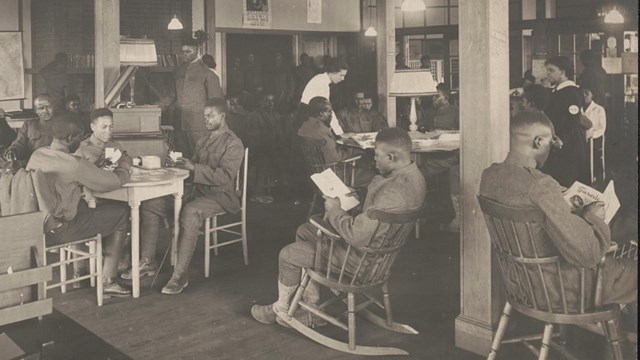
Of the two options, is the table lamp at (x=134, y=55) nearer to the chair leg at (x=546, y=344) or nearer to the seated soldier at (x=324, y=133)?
the seated soldier at (x=324, y=133)

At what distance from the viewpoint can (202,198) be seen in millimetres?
5094

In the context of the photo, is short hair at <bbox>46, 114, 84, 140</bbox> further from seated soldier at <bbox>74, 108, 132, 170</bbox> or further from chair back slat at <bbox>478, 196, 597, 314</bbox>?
chair back slat at <bbox>478, 196, 597, 314</bbox>

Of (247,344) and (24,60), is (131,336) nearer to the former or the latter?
(247,344)

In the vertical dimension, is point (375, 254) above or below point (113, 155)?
below

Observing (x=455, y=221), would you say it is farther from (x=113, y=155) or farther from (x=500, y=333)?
(x=500, y=333)

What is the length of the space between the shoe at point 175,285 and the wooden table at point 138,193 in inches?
7.3

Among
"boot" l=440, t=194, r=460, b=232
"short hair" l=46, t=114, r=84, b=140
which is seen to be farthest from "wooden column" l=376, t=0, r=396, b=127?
"short hair" l=46, t=114, r=84, b=140

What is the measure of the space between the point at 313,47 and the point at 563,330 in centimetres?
894

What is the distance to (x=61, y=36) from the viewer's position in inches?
416

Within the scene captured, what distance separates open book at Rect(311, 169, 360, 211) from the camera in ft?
12.7

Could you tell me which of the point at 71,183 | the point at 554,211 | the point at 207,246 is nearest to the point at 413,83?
the point at 207,246

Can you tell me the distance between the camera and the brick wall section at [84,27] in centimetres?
1058

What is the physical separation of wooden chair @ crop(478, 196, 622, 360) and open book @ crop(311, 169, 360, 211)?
3.14ft

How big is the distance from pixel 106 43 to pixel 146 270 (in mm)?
2748
